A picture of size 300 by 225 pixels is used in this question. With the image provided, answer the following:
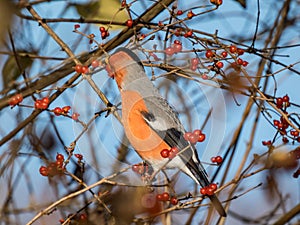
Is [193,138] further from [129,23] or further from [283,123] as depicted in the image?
[129,23]

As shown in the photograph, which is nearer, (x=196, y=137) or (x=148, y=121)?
(x=196, y=137)

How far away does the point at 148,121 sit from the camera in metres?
2.48

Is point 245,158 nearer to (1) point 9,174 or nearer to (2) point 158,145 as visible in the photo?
(2) point 158,145

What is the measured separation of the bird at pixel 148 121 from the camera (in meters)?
2.23

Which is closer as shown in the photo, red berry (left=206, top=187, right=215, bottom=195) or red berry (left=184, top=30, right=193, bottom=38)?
red berry (left=206, top=187, right=215, bottom=195)

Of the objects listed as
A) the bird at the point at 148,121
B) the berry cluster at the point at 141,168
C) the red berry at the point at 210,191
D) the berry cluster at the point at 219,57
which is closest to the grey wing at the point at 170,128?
the bird at the point at 148,121

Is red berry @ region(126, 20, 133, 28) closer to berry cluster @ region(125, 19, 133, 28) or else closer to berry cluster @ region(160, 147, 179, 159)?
berry cluster @ region(125, 19, 133, 28)

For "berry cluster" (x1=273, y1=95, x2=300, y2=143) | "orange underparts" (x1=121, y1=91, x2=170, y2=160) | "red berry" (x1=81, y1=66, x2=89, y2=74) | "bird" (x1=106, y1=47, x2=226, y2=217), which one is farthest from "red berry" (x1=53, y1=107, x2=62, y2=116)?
"berry cluster" (x1=273, y1=95, x2=300, y2=143)

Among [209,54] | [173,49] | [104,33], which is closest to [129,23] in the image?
[104,33]

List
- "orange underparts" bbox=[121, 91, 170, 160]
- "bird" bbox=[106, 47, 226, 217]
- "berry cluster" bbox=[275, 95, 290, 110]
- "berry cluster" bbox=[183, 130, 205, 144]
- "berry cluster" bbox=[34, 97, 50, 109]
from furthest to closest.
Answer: "orange underparts" bbox=[121, 91, 170, 160] < "bird" bbox=[106, 47, 226, 217] < "berry cluster" bbox=[275, 95, 290, 110] < "berry cluster" bbox=[34, 97, 50, 109] < "berry cluster" bbox=[183, 130, 205, 144]

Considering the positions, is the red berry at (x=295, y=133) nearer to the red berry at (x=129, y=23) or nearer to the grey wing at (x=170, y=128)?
the grey wing at (x=170, y=128)

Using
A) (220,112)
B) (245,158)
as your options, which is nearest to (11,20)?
(220,112)

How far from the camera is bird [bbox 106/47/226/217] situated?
87.7 inches

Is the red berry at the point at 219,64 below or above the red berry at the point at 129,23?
below
